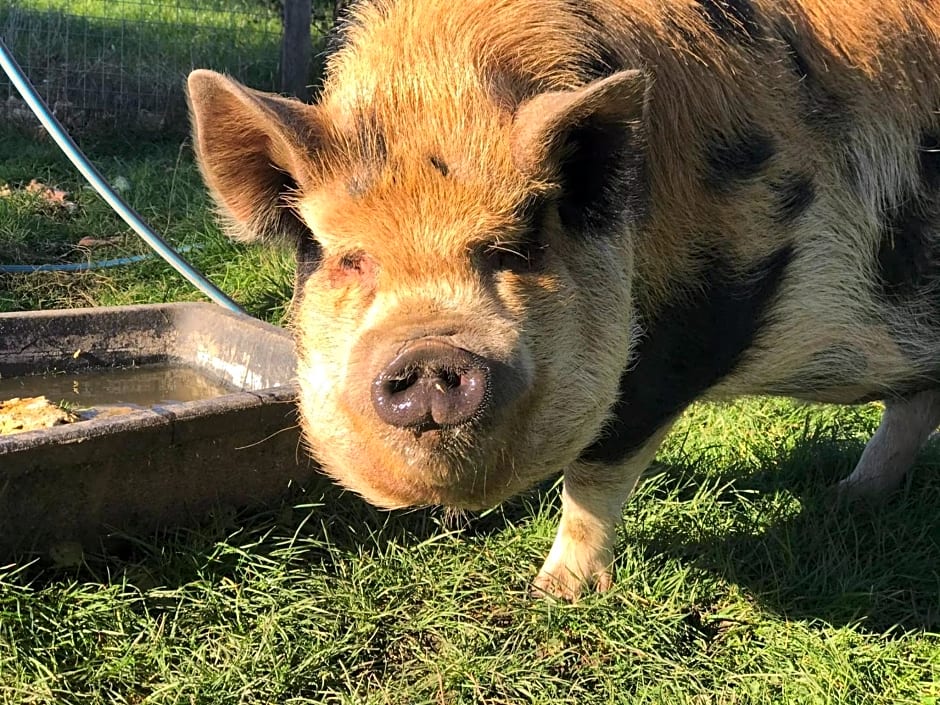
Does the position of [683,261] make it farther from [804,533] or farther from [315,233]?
[804,533]

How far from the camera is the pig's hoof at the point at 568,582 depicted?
301 cm

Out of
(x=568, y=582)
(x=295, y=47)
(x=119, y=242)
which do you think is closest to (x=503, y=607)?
(x=568, y=582)

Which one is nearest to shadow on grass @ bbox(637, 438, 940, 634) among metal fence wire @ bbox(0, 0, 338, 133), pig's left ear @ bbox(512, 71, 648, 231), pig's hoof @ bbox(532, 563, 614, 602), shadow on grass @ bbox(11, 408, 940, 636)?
shadow on grass @ bbox(11, 408, 940, 636)

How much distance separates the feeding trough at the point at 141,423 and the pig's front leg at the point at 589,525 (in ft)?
2.75

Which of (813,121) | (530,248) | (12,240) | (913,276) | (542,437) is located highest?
(813,121)

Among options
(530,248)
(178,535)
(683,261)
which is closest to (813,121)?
(683,261)

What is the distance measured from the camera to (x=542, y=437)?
6.73 feet

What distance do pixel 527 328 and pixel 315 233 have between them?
47 cm

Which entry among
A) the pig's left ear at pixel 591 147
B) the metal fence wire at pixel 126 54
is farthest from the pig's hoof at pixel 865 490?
the metal fence wire at pixel 126 54

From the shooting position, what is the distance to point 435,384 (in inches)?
67.0

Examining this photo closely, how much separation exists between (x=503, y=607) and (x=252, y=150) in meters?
1.54

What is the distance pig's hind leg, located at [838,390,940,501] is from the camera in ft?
11.7

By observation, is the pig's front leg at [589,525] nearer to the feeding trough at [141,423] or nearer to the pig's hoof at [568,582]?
the pig's hoof at [568,582]

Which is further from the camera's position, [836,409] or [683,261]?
[836,409]
